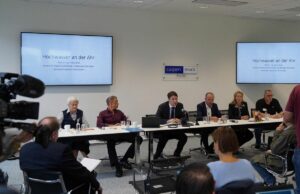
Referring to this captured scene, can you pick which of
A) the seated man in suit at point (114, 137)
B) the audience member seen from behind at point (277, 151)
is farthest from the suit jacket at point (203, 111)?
the audience member seen from behind at point (277, 151)

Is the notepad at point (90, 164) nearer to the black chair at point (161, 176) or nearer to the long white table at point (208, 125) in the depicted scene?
the black chair at point (161, 176)

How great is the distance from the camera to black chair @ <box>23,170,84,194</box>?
2.82 meters

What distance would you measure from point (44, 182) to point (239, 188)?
1546 mm

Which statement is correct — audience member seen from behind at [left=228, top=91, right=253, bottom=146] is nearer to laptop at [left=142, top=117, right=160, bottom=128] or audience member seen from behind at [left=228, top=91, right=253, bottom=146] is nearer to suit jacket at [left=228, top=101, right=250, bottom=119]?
suit jacket at [left=228, top=101, right=250, bottom=119]

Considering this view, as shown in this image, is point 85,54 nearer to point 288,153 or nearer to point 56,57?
point 56,57

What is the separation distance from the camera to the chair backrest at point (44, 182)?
282 centimetres

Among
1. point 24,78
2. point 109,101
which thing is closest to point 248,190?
point 24,78

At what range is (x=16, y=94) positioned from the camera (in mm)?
1540

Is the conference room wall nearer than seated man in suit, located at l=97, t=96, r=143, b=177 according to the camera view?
No

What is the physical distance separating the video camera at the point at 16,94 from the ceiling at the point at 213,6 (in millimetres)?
5307

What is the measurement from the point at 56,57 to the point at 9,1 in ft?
4.29

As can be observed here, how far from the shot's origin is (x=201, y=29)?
8.20 meters

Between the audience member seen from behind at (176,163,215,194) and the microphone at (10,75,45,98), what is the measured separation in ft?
2.41

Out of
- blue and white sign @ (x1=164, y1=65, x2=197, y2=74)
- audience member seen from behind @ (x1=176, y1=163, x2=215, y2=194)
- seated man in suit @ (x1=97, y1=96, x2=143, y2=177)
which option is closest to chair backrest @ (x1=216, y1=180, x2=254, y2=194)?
audience member seen from behind @ (x1=176, y1=163, x2=215, y2=194)
